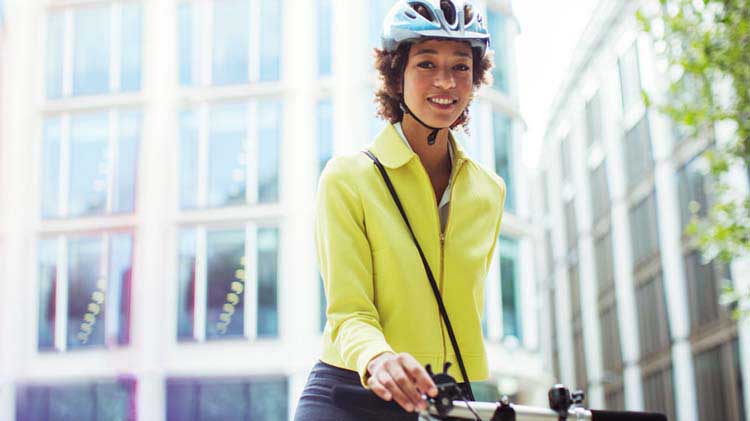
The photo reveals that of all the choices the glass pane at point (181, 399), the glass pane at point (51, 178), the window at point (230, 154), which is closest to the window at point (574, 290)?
the window at point (230, 154)

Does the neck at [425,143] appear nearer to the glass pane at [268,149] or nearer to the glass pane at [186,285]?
the glass pane at [268,149]

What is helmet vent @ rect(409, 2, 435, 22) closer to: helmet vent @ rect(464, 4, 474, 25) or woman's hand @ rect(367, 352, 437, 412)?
helmet vent @ rect(464, 4, 474, 25)

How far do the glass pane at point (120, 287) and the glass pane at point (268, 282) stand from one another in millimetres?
3292

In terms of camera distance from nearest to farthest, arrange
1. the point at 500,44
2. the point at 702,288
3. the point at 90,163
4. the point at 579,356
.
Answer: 1. the point at 90,163
2. the point at 500,44
3. the point at 702,288
4. the point at 579,356

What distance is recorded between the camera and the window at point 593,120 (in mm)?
46438

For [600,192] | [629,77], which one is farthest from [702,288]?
[600,192]

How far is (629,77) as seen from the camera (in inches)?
1623

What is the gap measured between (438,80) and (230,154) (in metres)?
24.4

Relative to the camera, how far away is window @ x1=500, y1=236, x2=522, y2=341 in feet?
87.6

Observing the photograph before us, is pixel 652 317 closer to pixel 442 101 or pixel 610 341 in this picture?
pixel 610 341

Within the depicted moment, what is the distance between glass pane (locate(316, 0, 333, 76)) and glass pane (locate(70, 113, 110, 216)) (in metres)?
5.58

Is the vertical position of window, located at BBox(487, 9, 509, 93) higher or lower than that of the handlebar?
higher

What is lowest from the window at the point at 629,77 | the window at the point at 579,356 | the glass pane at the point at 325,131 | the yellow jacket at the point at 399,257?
the yellow jacket at the point at 399,257

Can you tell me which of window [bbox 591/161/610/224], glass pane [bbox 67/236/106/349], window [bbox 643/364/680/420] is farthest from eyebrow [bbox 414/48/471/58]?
window [bbox 591/161/610/224]
